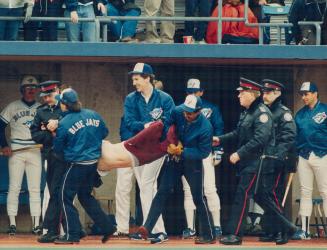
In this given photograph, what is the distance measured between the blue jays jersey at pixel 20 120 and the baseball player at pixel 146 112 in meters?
1.53

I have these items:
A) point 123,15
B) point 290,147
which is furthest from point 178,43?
point 290,147

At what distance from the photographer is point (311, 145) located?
1658 centimetres

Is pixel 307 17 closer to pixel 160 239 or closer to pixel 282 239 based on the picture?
pixel 282 239

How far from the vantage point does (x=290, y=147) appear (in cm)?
1606

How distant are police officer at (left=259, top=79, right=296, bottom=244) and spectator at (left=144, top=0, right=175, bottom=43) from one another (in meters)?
1.66

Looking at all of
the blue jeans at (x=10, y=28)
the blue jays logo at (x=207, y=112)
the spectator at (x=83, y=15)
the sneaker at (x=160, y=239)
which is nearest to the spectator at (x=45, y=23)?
the spectator at (x=83, y=15)

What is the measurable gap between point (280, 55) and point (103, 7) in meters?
2.20

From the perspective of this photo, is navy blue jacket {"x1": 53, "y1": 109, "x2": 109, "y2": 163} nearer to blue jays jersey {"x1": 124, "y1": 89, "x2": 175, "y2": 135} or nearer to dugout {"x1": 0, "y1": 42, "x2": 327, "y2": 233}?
blue jays jersey {"x1": 124, "y1": 89, "x2": 175, "y2": 135}

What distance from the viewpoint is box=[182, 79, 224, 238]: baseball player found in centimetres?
1641

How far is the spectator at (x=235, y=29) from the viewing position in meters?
17.5

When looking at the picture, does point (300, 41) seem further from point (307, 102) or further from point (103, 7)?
point (103, 7)

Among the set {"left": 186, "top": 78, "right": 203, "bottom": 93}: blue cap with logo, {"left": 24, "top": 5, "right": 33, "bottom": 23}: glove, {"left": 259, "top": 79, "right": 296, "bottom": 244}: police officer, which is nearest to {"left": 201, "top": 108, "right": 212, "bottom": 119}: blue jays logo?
{"left": 186, "top": 78, "right": 203, "bottom": 93}: blue cap with logo

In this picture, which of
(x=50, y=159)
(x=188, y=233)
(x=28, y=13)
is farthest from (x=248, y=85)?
(x=28, y=13)

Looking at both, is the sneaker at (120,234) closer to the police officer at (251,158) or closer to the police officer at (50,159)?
the police officer at (50,159)
